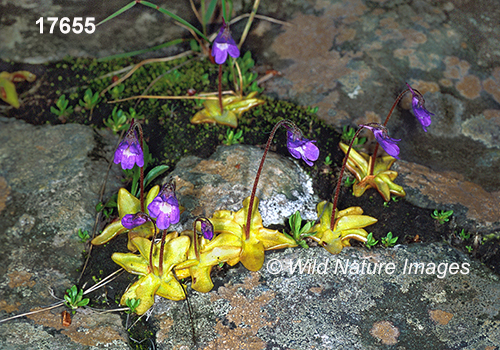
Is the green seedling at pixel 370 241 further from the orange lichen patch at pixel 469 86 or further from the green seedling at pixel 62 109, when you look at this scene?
the green seedling at pixel 62 109

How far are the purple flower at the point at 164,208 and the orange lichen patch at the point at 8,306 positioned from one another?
1171 mm

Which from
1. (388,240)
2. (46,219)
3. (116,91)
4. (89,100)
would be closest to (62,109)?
(89,100)

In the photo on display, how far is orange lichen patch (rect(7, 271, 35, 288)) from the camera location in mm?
2962

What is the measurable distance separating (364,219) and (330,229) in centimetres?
26

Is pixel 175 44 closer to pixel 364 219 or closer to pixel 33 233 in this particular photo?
pixel 33 233

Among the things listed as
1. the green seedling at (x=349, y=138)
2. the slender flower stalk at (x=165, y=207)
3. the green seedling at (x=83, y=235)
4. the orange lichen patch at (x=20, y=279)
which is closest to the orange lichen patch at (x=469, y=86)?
the green seedling at (x=349, y=138)

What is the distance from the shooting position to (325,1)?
4750 mm

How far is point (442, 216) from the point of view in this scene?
3338 millimetres

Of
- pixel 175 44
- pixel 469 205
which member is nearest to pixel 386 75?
pixel 469 205

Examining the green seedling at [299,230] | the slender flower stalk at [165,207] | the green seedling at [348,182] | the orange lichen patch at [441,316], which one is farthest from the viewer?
the green seedling at [348,182]

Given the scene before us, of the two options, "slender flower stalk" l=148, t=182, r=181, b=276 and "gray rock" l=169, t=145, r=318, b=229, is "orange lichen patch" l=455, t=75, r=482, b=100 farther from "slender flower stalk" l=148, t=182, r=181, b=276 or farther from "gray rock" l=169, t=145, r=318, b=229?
"slender flower stalk" l=148, t=182, r=181, b=276

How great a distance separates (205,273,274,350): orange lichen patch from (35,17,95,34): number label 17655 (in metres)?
2.96

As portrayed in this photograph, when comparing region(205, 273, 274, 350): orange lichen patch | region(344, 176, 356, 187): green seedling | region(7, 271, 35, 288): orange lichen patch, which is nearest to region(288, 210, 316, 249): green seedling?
region(205, 273, 274, 350): orange lichen patch

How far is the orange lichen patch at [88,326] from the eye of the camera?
8.74 feet
